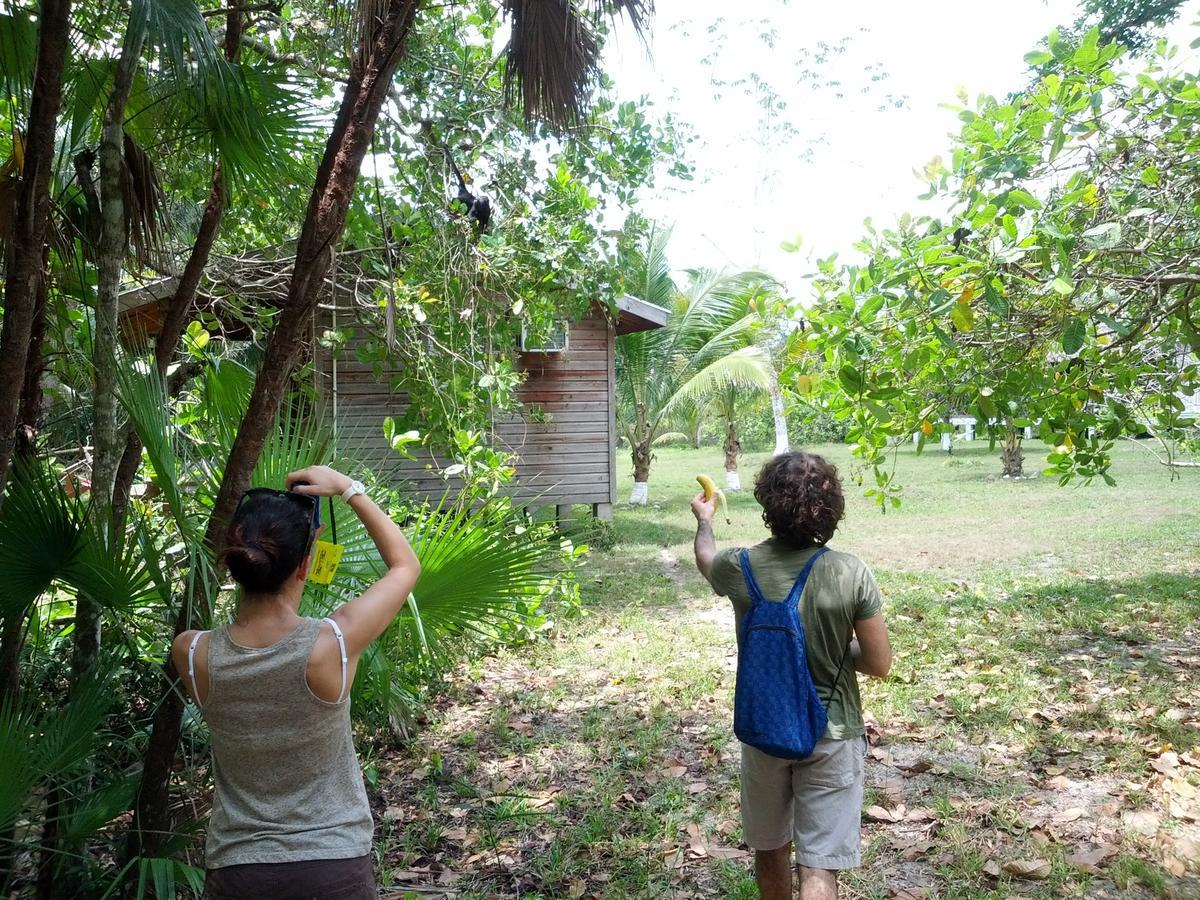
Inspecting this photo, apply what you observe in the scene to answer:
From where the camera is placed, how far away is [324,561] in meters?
1.98

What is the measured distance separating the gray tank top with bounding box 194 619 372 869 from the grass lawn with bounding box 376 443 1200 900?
183 cm

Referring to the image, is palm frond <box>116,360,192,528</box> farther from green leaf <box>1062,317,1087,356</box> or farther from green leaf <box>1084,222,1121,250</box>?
green leaf <box>1084,222,1121,250</box>

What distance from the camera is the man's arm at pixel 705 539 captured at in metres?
2.77

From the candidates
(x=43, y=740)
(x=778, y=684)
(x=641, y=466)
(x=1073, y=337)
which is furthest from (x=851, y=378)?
(x=641, y=466)

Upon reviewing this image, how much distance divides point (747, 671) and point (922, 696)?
11.4ft

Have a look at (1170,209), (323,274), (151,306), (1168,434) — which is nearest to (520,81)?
(323,274)

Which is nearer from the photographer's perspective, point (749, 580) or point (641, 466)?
point (749, 580)

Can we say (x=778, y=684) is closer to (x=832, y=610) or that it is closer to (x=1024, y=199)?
(x=832, y=610)

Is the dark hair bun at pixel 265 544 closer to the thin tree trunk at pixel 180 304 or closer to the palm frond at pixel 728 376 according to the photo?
the thin tree trunk at pixel 180 304

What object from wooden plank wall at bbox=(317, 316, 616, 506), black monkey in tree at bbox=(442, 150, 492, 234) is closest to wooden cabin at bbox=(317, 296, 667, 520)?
wooden plank wall at bbox=(317, 316, 616, 506)

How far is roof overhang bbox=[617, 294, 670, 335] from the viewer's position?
12047 mm

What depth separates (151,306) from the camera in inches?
298

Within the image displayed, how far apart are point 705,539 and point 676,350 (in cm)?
1545

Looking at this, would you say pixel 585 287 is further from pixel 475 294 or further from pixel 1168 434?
pixel 1168 434
